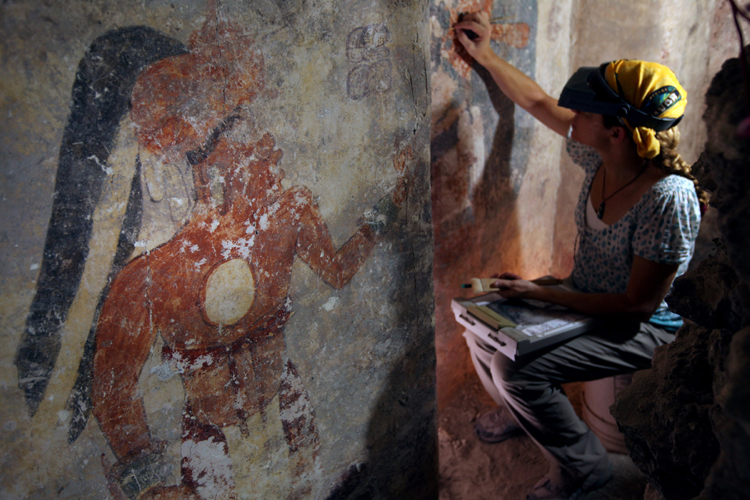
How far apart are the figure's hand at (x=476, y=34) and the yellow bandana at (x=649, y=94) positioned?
0.59 metres

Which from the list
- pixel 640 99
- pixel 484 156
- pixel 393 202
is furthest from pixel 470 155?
pixel 393 202

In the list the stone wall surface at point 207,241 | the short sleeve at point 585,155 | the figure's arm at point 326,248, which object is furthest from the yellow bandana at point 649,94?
the figure's arm at point 326,248

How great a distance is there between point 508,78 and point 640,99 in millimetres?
636

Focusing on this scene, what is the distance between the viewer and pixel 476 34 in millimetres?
1945

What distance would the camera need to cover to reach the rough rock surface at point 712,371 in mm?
673

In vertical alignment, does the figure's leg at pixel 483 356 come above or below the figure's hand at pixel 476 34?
below

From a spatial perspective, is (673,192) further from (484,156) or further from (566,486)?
(566,486)

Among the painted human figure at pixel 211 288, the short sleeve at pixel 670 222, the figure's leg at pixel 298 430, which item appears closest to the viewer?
the painted human figure at pixel 211 288

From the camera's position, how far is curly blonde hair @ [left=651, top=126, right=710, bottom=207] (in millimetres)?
1580

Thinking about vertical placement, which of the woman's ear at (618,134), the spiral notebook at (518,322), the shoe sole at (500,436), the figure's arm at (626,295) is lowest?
the shoe sole at (500,436)

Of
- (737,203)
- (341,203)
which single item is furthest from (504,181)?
(737,203)

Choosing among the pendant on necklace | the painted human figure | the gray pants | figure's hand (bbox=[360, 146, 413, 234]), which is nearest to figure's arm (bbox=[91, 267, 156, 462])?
the painted human figure

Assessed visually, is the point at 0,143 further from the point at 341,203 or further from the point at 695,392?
the point at 695,392

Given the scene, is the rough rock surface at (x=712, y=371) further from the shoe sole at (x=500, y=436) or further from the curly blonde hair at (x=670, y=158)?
the shoe sole at (x=500, y=436)
